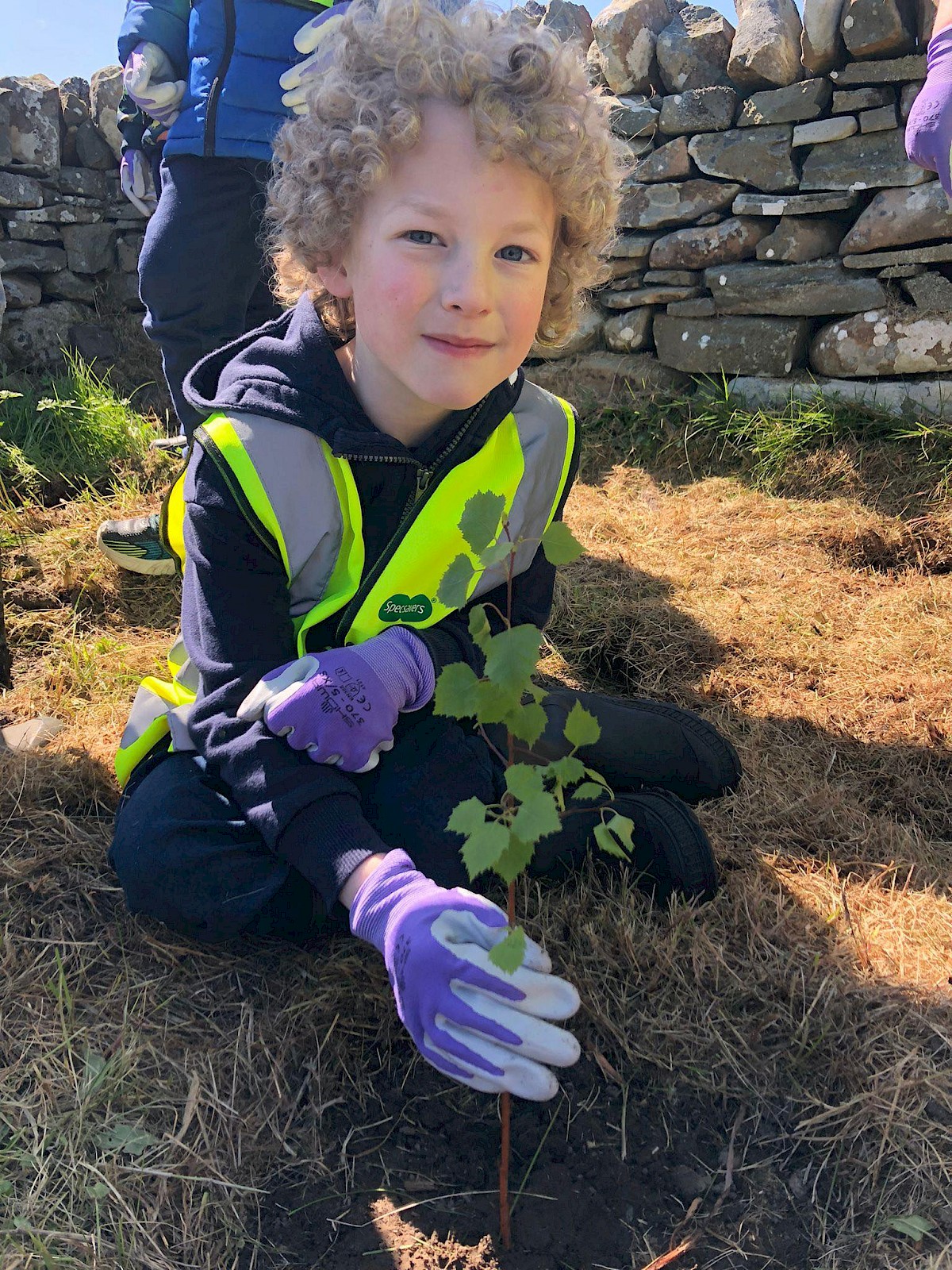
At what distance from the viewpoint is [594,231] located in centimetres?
187

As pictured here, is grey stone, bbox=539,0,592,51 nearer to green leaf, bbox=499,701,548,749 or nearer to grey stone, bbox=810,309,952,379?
grey stone, bbox=810,309,952,379

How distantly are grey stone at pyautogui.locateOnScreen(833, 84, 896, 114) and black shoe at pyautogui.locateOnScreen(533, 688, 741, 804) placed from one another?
2891mm

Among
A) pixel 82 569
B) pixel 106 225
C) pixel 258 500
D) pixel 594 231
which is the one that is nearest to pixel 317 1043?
pixel 258 500

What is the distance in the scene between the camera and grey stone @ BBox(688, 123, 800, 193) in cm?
408

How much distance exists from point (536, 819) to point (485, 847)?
0.07 metres

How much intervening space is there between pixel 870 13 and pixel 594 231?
269cm

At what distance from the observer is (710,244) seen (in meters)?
4.32

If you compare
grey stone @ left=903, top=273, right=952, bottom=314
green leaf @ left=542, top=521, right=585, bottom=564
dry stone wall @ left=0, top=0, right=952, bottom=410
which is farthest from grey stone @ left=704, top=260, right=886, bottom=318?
green leaf @ left=542, top=521, right=585, bottom=564

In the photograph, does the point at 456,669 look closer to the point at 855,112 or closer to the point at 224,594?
the point at 224,594

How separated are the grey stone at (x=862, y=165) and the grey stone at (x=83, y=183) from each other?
3.69 m

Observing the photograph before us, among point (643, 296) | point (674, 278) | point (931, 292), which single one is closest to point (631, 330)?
point (643, 296)

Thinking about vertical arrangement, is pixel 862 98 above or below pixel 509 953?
above

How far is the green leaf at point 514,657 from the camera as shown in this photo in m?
1.18

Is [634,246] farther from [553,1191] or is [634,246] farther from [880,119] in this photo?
[553,1191]
